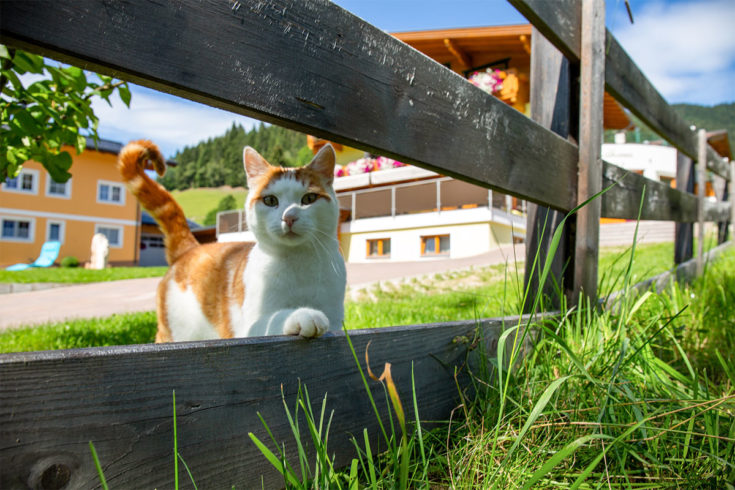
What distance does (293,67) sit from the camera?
88cm

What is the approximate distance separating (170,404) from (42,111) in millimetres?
1511

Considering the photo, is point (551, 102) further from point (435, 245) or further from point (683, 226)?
point (435, 245)

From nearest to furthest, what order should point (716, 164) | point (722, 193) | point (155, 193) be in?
point (155, 193), point (716, 164), point (722, 193)

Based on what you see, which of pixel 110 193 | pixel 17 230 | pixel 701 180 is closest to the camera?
pixel 701 180

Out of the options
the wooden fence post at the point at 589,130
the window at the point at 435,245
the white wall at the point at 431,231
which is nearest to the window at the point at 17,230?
the white wall at the point at 431,231

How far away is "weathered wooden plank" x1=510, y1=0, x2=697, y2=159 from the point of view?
5.78 feet

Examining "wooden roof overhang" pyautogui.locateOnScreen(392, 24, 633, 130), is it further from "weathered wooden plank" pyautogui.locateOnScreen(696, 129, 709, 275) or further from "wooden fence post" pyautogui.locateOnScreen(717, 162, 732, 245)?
"weathered wooden plank" pyautogui.locateOnScreen(696, 129, 709, 275)

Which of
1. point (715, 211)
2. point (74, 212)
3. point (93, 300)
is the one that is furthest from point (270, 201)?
point (74, 212)

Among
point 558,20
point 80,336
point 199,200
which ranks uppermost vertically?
point 199,200

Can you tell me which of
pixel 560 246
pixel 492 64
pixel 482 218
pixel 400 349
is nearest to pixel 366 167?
pixel 482 218

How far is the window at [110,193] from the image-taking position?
2327cm

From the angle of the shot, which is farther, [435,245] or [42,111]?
[435,245]

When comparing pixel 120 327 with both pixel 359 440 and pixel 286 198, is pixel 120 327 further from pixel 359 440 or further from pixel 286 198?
pixel 359 440

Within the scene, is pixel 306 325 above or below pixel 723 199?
below
